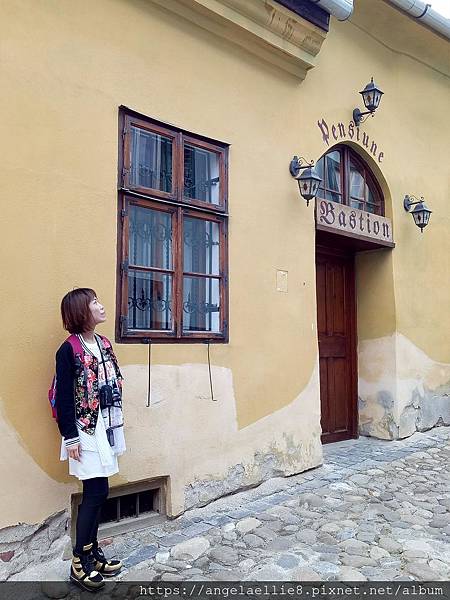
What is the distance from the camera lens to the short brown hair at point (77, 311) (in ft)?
10.4

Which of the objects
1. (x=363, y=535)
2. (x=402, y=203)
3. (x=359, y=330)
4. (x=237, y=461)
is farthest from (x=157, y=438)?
(x=402, y=203)

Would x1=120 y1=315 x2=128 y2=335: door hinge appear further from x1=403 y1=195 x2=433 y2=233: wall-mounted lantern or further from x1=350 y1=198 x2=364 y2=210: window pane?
x1=403 y1=195 x2=433 y2=233: wall-mounted lantern

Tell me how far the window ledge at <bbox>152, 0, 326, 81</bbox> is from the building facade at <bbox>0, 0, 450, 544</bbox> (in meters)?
0.02

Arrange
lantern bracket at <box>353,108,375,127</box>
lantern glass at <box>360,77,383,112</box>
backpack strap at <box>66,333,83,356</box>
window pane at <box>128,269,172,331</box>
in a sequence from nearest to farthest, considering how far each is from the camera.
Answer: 1. backpack strap at <box>66,333,83,356</box>
2. window pane at <box>128,269,172,331</box>
3. lantern glass at <box>360,77,383,112</box>
4. lantern bracket at <box>353,108,375,127</box>

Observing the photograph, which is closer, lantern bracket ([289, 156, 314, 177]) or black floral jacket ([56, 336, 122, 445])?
black floral jacket ([56, 336, 122, 445])

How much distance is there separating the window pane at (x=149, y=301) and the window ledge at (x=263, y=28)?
205 centimetres

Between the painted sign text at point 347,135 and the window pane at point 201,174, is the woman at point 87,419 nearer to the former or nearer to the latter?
the window pane at point 201,174

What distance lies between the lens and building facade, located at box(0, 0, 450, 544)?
3385 millimetres

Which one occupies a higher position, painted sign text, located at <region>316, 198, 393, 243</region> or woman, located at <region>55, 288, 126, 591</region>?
painted sign text, located at <region>316, 198, 393, 243</region>

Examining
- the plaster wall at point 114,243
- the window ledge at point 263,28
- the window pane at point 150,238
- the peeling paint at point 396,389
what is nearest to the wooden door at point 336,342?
the peeling paint at point 396,389

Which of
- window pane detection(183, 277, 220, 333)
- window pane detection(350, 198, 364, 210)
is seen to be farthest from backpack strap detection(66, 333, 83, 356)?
window pane detection(350, 198, 364, 210)

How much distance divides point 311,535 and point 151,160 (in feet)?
9.44

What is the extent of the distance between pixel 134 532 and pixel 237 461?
3.37 ft

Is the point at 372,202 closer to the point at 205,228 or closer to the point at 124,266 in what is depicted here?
the point at 205,228
